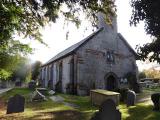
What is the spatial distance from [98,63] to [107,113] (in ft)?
59.4

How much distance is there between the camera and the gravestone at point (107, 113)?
9.61 m

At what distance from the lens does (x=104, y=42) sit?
1126 inches

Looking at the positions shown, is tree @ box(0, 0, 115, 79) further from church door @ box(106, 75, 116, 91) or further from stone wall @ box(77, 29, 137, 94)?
church door @ box(106, 75, 116, 91)

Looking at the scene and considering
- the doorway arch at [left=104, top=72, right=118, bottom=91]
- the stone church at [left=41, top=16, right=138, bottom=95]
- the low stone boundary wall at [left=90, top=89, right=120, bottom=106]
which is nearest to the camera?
the low stone boundary wall at [left=90, top=89, right=120, bottom=106]

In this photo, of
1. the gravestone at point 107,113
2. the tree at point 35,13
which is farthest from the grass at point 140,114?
the tree at point 35,13

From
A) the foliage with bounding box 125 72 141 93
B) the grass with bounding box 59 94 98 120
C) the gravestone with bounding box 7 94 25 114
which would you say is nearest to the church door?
the foliage with bounding box 125 72 141 93

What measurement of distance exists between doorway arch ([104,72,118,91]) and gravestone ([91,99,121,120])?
1808 centimetres

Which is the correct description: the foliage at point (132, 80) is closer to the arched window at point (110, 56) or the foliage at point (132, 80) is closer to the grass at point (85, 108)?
the arched window at point (110, 56)

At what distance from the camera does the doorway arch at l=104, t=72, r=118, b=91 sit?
92.3ft

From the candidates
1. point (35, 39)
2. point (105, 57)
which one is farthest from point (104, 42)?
point (35, 39)

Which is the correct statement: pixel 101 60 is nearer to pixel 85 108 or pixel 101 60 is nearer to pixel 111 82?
pixel 111 82

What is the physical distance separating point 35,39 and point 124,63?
71.9 ft

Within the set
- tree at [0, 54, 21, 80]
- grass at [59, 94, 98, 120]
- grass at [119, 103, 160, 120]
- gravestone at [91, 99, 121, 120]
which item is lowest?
grass at [119, 103, 160, 120]

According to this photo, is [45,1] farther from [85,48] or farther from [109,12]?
[85,48]
